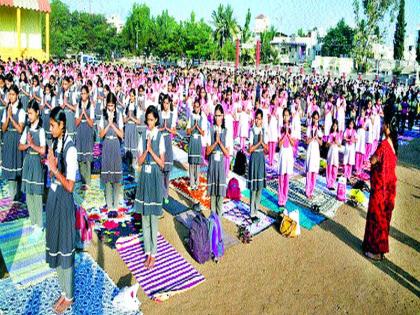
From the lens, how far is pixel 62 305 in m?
4.35

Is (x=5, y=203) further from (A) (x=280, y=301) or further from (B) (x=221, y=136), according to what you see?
(A) (x=280, y=301)

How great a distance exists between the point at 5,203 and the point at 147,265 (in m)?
3.36

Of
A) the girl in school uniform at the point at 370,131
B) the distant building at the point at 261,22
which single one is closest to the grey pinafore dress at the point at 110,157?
the girl in school uniform at the point at 370,131

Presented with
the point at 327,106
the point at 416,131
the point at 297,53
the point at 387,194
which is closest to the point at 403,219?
the point at 387,194

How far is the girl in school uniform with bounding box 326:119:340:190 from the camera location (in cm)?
872

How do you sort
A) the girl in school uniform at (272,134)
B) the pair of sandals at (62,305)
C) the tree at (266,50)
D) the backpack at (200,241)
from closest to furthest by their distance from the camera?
the pair of sandals at (62,305)
the backpack at (200,241)
the girl in school uniform at (272,134)
the tree at (266,50)

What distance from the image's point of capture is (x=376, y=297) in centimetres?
509

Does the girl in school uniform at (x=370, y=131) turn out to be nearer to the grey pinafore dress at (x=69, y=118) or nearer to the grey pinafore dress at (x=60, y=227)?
the grey pinafore dress at (x=69, y=118)

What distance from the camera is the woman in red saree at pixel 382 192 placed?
19.0 ft

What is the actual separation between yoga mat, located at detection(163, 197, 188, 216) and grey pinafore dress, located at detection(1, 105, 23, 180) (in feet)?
8.84

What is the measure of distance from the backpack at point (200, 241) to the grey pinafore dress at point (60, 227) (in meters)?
1.99

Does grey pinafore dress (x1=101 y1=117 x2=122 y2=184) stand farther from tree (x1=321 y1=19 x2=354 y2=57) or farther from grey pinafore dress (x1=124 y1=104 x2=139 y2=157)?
tree (x1=321 y1=19 x2=354 y2=57)

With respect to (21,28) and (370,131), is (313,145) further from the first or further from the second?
(21,28)

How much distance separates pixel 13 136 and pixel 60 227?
3223 millimetres
